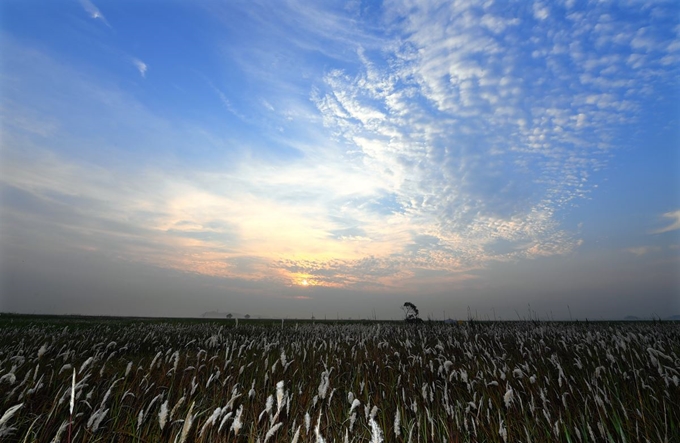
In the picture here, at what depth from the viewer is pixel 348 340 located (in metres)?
12.0

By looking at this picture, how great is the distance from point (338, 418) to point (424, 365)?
10.9ft

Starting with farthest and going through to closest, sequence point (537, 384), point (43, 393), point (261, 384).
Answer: point (261, 384) → point (537, 384) → point (43, 393)

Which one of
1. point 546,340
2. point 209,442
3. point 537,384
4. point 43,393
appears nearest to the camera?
point 209,442

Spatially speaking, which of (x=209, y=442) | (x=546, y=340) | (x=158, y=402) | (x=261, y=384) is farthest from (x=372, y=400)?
(x=546, y=340)

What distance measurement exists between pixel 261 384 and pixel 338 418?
2.24 meters

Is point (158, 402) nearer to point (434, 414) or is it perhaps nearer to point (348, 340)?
Answer: point (434, 414)

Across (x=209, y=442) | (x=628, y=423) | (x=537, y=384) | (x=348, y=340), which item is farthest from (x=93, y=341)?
(x=628, y=423)

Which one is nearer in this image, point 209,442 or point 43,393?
point 209,442

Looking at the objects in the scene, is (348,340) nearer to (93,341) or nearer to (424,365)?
(424,365)

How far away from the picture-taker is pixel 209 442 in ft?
14.4

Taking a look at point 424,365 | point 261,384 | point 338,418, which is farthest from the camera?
point 424,365

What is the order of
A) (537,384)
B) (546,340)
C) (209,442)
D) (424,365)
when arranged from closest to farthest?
(209,442) → (537,384) → (424,365) → (546,340)

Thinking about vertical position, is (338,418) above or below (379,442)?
below

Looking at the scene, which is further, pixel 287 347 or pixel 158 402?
pixel 287 347
